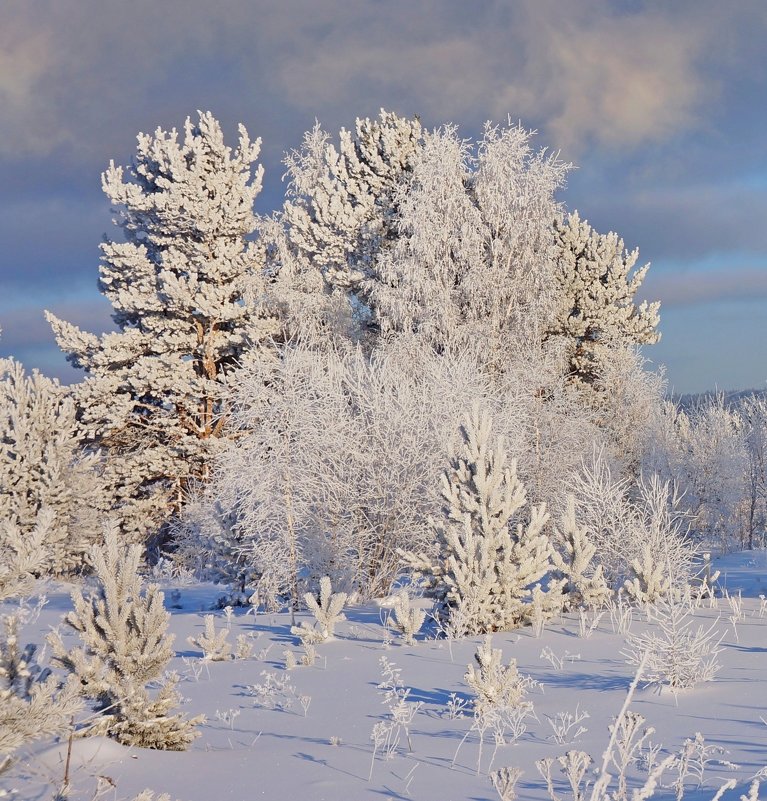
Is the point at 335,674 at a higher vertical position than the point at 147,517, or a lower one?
lower

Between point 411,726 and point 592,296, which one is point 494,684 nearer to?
point 411,726

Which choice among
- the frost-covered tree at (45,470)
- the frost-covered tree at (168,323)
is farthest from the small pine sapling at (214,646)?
the frost-covered tree at (168,323)

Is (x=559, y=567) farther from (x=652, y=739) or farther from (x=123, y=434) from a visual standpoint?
(x=123, y=434)

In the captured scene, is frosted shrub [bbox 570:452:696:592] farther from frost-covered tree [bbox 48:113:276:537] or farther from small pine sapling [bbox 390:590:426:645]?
frost-covered tree [bbox 48:113:276:537]

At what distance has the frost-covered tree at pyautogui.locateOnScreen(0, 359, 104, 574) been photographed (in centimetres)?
1897

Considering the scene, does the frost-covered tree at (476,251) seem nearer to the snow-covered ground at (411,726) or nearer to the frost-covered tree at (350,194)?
the frost-covered tree at (350,194)

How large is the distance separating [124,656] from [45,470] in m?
15.2

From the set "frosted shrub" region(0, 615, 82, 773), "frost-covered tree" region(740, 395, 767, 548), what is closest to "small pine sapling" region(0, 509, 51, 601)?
"frosted shrub" region(0, 615, 82, 773)

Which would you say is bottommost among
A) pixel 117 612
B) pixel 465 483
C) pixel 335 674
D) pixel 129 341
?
pixel 335 674

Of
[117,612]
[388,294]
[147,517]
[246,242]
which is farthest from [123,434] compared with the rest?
[117,612]

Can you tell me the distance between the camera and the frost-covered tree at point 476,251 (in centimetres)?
2200

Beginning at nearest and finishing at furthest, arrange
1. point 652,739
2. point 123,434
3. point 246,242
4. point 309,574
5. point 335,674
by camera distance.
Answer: point 652,739 → point 335,674 → point 309,574 → point 123,434 → point 246,242

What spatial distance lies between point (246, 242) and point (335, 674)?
63.1ft

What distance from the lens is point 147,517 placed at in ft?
76.0
